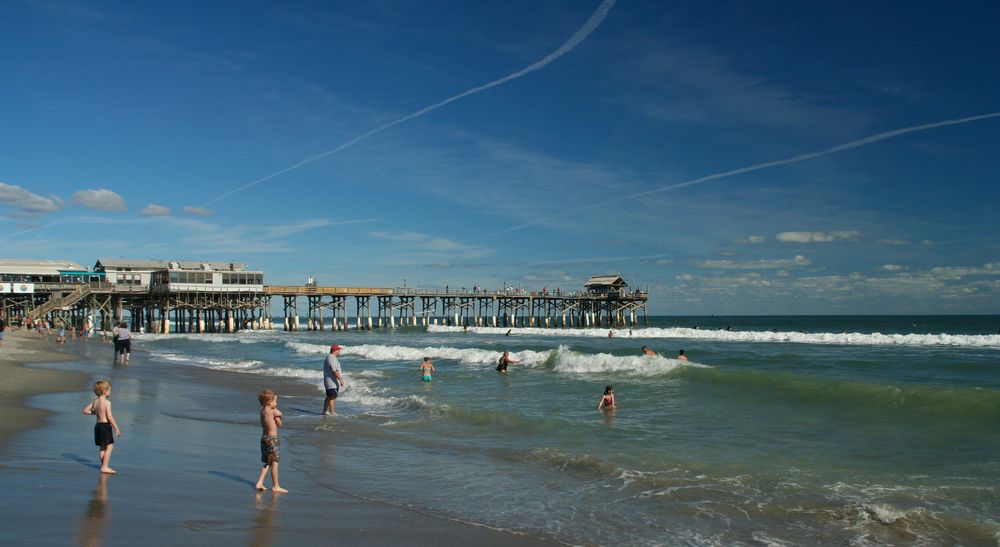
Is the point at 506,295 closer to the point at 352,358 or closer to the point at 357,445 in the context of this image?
the point at 352,358

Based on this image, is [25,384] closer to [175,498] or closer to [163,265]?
[175,498]

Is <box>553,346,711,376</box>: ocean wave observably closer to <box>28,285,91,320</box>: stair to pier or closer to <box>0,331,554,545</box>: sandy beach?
<box>0,331,554,545</box>: sandy beach

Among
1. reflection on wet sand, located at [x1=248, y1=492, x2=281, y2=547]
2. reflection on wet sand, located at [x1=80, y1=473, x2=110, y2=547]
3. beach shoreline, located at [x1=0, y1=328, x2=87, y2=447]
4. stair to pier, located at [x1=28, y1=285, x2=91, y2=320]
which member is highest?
stair to pier, located at [x1=28, y1=285, x2=91, y2=320]

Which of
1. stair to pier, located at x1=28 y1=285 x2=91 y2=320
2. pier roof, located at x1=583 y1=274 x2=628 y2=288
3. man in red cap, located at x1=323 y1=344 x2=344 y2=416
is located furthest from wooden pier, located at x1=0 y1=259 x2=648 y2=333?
man in red cap, located at x1=323 y1=344 x2=344 y2=416

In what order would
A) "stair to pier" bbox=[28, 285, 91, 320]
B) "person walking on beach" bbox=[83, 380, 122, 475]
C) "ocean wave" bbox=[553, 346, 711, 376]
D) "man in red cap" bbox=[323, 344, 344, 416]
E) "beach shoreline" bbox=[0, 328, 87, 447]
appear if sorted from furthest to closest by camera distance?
"stair to pier" bbox=[28, 285, 91, 320] → "ocean wave" bbox=[553, 346, 711, 376] → "man in red cap" bbox=[323, 344, 344, 416] → "beach shoreline" bbox=[0, 328, 87, 447] → "person walking on beach" bbox=[83, 380, 122, 475]

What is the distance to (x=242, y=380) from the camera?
2148 centimetres

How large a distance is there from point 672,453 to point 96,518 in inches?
290

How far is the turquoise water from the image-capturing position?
6781 millimetres

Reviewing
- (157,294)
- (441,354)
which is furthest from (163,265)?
(441,354)

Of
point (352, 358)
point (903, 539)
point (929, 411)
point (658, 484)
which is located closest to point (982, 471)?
point (903, 539)

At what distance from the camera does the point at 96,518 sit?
5.55m

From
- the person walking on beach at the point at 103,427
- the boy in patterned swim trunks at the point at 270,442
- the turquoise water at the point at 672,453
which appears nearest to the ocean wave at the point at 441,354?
the turquoise water at the point at 672,453

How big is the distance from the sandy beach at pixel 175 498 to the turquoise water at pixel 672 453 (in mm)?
613

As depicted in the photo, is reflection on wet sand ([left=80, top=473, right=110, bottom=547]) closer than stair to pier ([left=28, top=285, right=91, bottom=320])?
Yes
